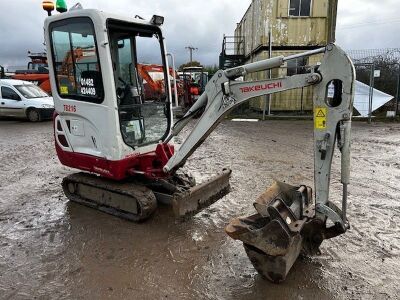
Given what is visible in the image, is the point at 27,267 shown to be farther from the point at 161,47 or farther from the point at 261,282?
the point at 161,47

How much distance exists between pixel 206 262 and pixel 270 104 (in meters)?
13.4

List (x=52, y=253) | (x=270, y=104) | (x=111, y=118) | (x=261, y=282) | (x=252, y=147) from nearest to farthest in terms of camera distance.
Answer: (x=261, y=282), (x=52, y=253), (x=111, y=118), (x=252, y=147), (x=270, y=104)

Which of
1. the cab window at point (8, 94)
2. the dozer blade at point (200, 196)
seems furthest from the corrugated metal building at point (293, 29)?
the dozer blade at point (200, 196)

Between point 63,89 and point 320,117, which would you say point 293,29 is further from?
point 320,117

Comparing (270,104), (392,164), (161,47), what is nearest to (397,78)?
(270,104)

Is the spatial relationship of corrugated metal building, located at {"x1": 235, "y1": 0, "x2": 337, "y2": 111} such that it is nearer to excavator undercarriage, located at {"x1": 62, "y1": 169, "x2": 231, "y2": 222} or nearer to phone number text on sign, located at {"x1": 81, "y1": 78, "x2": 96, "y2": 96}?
excavator undercarriage, located at {"x1": 62, "y1": 169, "x2": 231, "y2": 222}

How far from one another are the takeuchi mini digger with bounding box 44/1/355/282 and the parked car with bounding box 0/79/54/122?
1113cm

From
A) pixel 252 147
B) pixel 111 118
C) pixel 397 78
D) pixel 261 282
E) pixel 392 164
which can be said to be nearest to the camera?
pixel 261 282

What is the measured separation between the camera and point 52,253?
4.29m

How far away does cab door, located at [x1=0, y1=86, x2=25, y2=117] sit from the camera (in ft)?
52.0

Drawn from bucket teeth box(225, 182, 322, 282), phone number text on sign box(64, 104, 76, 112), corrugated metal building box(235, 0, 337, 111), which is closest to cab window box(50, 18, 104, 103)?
phone number text on sign box(64, 104, 76, 112)

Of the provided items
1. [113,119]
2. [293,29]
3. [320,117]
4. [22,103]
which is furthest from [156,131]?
[293,29]

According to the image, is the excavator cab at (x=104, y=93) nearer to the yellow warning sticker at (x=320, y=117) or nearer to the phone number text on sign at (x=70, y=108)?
the phone number text on sign at (x=70, y=108)

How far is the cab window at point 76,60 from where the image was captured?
4776mm
